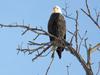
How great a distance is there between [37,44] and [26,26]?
0.40 meters

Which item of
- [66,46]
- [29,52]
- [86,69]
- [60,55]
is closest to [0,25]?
[29,52]

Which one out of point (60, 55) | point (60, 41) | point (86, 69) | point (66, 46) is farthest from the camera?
point (60, 55)

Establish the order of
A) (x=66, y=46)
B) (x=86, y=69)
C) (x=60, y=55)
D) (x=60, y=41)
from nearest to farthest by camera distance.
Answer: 1. (x=86, y=69)
2. (x=66, y=46)
3. (x=60, y=41)
4. (x=60, y=55)

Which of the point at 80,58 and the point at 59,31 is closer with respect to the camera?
the point at 80,58

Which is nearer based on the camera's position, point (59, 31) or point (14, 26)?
point (14, 26)

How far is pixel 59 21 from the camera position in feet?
34.4

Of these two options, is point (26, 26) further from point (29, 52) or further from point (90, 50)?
point (90, 50)

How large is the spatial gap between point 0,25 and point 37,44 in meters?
0.74

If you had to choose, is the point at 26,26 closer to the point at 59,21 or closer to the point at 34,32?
the point at 34,32

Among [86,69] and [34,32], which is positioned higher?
[34,32]

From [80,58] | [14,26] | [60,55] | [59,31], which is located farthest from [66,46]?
[59,31]

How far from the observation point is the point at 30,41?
6.46 m

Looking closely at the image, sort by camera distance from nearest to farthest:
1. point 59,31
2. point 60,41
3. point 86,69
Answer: point 86,69 → point 60,41 → point 59,31

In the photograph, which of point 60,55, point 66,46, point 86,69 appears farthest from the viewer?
point 60,55
